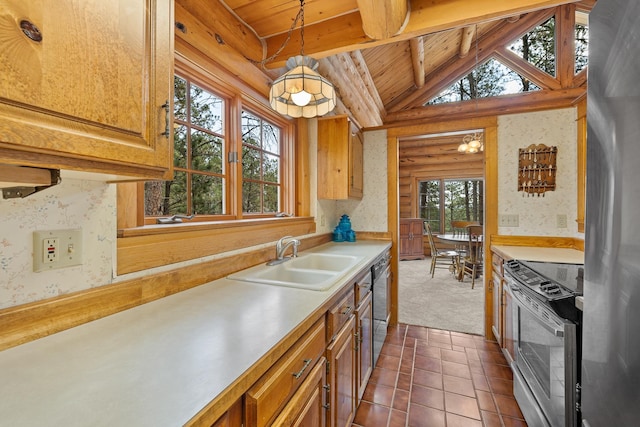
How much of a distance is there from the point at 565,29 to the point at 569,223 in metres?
2.98

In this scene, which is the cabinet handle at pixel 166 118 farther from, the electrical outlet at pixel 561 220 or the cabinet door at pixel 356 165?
the electrical outlet at pixel 561 220

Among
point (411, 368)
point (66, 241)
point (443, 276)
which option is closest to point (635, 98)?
point (66, 241)

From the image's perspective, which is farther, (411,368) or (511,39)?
(511,39)

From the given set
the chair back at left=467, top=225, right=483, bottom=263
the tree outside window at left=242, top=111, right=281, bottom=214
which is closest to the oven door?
the tree outside window at left=242, top=111, right=281, bottom=214

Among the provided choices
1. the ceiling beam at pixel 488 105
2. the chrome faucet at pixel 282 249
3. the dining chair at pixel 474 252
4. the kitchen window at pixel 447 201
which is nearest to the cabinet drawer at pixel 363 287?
the chrome faucet at pixel 282 249

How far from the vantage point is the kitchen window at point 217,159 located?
1482 millimetres

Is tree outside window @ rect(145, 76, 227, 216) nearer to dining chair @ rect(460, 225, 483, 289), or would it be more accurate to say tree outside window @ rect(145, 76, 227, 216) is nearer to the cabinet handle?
the cabinet handle

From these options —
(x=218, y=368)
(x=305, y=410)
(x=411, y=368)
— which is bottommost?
(x=411, y=368)

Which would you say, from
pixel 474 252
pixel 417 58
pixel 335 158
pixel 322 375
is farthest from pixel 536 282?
pixel 474 252

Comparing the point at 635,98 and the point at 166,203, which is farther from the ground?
the point at 635,98

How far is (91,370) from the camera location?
63 cm

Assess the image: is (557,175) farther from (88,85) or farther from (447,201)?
(447,201)

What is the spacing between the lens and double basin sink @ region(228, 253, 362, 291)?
1.36 m

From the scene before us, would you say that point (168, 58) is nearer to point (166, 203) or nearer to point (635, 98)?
point (166, 203)
